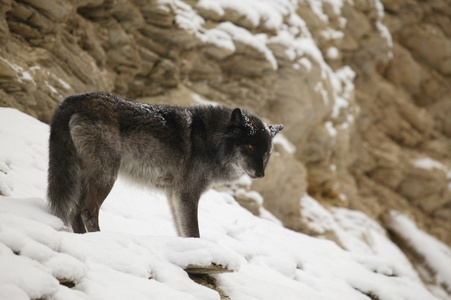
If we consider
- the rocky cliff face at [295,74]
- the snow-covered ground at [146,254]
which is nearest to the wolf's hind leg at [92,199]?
the snow-covered ground at [146,254]

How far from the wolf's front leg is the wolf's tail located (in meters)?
1.36

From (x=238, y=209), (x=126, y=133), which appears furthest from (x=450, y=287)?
(x=126, y=133)

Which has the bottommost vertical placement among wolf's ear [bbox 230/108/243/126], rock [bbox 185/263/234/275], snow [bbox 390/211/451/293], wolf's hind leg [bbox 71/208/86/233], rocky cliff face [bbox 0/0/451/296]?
snow [bbox 390/211/451/293]

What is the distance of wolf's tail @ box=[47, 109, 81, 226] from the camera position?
13.6 feet

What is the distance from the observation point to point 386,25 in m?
24.0

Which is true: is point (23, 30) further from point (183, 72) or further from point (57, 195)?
point (57, 195)

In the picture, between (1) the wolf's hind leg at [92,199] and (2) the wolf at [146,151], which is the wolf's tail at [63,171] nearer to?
(2) the wolf at [146,151]

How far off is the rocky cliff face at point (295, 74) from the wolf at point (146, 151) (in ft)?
15.2

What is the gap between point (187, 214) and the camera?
519 cm

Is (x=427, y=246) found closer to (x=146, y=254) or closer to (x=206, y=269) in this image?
(x=206, y=269)

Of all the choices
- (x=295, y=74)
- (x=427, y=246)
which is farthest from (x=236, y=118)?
(x=427, y=246)

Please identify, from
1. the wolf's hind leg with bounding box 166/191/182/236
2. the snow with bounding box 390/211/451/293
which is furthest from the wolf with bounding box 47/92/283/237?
the snow with bounding box 390/211/451/293

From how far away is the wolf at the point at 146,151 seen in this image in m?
4.30

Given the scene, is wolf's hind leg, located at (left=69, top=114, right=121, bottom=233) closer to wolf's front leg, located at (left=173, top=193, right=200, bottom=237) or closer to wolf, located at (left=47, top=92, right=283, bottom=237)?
wolf, located at (left=47, top=92, right=283, bottom=237)
